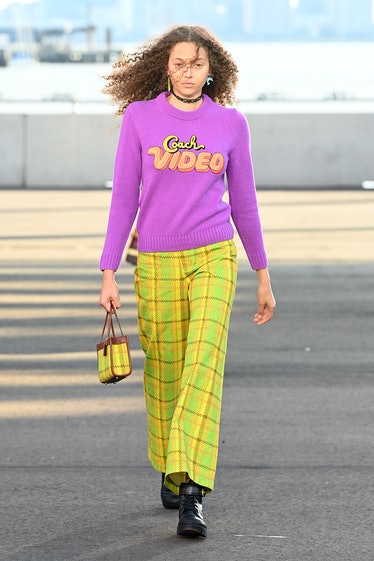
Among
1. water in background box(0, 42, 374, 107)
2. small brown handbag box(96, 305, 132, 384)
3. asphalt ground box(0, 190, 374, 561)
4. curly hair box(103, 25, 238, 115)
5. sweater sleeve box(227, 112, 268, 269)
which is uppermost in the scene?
curly hair box(103, 25, 238, 115)

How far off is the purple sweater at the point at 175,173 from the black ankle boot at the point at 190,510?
2.67 feet

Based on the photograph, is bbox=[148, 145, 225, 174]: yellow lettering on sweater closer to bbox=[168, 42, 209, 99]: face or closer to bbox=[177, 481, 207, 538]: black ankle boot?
bbox=[168, 42, 209, 99]: face

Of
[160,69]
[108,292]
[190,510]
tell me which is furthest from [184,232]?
[190,510]

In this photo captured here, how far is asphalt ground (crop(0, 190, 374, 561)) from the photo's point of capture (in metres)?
5.38

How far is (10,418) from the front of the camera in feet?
24.7

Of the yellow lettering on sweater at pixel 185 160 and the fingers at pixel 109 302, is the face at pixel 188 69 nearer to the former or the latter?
the yellow lettering on sweater at pixel 185 160

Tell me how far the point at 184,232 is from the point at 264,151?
20894 millimetres

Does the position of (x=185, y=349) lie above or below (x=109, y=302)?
below

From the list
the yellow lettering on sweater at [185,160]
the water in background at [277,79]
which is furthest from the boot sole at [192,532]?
the water in background at [277,79]

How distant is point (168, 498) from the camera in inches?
225

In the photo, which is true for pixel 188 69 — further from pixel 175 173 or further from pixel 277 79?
pixel 277 79

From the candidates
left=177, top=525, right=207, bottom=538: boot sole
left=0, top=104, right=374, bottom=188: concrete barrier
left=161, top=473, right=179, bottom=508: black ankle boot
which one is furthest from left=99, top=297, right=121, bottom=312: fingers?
left=0, top=104, right=374, bottom=188: concrete barrier

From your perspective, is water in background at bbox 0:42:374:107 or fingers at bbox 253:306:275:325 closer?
fingers at bbox 253:306:275:325

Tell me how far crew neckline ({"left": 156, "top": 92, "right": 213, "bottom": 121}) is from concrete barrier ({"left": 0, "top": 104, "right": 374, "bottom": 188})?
2050 centimetres
